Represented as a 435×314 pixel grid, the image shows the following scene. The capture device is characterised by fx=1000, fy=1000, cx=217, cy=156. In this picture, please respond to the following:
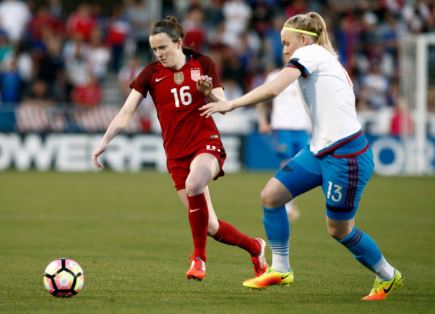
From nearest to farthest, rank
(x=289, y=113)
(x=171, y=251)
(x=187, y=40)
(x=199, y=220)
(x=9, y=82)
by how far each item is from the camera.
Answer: (x=199, y=220), (x=171, y=251), (x=289, y=113), (x=187, y=40), (x=9, y=82)

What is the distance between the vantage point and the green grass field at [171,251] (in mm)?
7785

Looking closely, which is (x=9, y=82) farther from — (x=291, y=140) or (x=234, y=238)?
(x=234, y=238)

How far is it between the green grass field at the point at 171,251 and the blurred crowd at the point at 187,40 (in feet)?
17.6

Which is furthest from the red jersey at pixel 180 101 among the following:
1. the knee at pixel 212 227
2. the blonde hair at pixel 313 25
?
the blonde hair at pixel 313 25

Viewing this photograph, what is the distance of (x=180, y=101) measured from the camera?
8.81 metres

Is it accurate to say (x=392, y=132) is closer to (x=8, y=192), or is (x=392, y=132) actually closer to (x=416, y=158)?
(x=416, y=158)

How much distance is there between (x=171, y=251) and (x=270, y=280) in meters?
2.94

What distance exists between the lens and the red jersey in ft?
28.9

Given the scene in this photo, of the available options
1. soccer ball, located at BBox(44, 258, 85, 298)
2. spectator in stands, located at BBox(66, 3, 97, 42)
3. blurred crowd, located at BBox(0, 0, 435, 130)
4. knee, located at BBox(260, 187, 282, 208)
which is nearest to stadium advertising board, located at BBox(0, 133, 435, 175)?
blurred crowd, located at BBox(0, 0, 435, 130)

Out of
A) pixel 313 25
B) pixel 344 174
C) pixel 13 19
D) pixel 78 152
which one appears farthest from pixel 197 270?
pixel 13 19

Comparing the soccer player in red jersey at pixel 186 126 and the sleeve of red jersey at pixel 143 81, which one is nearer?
the soccer player in red jersey at pixel 186 126

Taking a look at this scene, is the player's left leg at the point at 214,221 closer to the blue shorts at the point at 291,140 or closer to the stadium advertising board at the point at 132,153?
the blue shorts at the point at 291,140

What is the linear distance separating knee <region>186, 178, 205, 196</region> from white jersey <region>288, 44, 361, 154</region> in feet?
4.02

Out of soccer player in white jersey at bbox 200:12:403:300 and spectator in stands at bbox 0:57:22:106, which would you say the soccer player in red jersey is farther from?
spectator in stands at bbox 0:57:22:106
